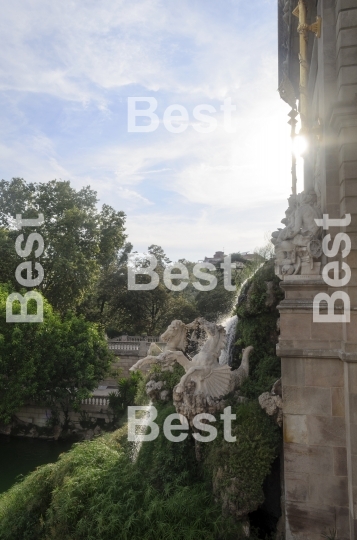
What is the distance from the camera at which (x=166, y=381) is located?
10227mm

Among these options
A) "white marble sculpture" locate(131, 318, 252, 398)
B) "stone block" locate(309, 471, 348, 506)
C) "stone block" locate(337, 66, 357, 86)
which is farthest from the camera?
"white marble sculpture" locate(131, 318, 252, 398)

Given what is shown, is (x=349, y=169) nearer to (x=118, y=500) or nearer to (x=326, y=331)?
(x=326, y=331)

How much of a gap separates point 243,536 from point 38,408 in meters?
15.3

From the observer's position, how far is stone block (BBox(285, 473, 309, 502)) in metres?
6.81

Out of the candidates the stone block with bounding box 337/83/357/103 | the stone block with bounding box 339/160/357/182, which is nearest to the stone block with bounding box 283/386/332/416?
the stone block with bounding box 339/160/357/182

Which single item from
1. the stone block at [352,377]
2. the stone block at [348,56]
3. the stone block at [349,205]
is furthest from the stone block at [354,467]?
the stone block at [348,56]

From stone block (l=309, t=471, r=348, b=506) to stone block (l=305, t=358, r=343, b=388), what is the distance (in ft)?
4.42

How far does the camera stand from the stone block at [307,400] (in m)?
6.90

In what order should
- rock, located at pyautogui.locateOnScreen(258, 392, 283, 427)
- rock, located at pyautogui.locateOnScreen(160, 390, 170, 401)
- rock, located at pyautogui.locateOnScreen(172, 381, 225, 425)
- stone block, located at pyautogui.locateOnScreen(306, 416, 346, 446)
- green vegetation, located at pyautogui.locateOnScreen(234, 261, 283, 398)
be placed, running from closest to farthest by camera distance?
stone block, located at pyautogui.locateOnScreen(306, 416, 346, 446) < rock, located at pyautogui.locateOnScreen(258, 392, 283, 427) < rock, located at pyautogui.locateOnScreen(172, 381, 225, 425) < rock, located at pyautogui.locateOnScreen(160, 390, 170, 401) < green vegetation, located at pyautogui.locateOnScreen(234, 261, 283, 398)

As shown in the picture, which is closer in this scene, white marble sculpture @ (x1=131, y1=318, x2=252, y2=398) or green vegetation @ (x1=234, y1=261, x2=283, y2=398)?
white marble sculpture @ (x1=131, y1=318, x2=252, y2=398)

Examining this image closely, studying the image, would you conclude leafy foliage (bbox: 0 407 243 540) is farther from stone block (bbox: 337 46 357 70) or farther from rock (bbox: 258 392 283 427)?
stone block (bbox: 337 46 357 70)

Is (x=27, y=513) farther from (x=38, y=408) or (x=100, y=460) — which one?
(x=38, y=408)

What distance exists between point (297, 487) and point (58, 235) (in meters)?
19.6

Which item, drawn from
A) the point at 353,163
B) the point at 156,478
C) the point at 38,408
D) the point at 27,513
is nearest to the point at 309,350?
the point at 353,163
